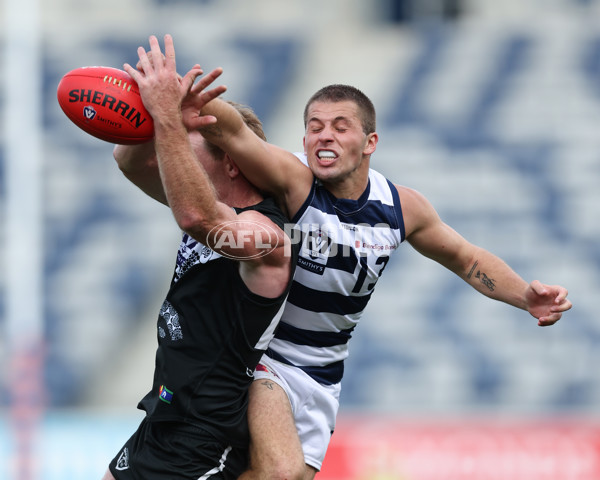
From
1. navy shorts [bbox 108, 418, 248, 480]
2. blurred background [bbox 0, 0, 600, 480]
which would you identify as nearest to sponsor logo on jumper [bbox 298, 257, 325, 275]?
navy shorts [bbox 108, 418, 248, 480]

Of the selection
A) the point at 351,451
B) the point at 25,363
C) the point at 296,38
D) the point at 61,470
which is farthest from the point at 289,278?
the point at 296,38

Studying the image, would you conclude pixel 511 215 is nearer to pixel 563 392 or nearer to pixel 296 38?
pixel 563 392

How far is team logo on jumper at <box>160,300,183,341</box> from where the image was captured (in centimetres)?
447

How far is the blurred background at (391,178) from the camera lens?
11.7 meters

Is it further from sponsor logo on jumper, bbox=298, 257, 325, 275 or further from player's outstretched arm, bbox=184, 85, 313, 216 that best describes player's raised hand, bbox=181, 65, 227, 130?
sponsor logo on jumper, bbox=298, 257, 325, 275

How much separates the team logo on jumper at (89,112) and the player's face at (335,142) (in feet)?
3.49

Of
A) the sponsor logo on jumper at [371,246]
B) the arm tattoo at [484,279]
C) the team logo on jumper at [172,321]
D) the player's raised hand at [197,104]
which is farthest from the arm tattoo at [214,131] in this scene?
the arm tattoo at [484,279]

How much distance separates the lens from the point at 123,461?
4.61 meters

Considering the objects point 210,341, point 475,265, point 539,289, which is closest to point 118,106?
point 210,341

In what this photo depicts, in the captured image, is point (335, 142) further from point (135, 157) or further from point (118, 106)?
point (118, 106)

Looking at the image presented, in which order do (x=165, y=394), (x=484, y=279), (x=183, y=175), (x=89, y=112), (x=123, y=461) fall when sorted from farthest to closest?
1. (x=484, y=279)
2. (x=123, y=461)
3. (x=165, y=394)
4. (x=89, y=112)
5. (x=183, y=175)

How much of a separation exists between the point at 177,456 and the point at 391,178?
822 centimetres

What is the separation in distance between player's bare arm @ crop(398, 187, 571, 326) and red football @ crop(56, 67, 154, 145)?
1.52 metres

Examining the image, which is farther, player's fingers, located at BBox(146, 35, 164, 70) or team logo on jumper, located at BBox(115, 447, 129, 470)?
team logo on jumper, located at BBox(115, 447, 129, 470)
